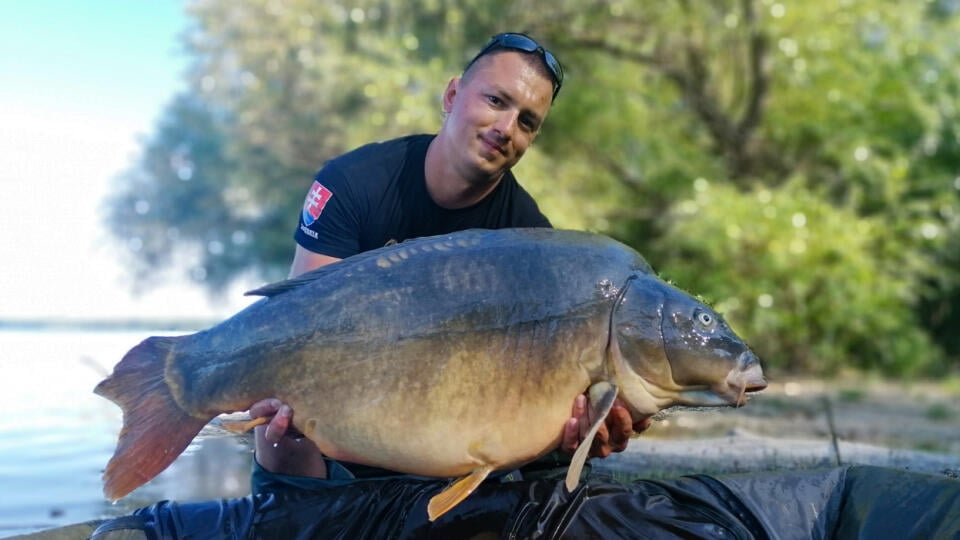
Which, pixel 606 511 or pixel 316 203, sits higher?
pixel 316 203

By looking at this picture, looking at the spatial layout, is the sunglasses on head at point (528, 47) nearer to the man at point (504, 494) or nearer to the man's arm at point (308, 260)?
the man at point (504, 494)

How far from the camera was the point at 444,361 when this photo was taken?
1.71 m

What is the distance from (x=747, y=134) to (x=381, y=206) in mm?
7318

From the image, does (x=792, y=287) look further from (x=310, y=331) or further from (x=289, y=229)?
(x=289, y=229)

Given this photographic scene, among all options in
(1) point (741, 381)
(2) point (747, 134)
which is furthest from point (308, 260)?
(2) point (747, 134)

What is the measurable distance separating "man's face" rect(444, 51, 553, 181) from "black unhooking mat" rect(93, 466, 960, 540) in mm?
803

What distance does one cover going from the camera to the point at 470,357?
1716 millimetres

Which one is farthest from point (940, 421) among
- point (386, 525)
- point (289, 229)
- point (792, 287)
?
point (289, 229)

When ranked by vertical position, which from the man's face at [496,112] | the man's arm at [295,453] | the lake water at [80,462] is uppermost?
the man's face at [496,112]

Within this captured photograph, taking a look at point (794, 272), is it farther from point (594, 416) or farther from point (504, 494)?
point (594, 416)

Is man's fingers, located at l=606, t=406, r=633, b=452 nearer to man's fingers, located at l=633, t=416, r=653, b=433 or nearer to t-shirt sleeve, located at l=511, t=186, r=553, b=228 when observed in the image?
man's fingers, located at l=633, t=416, r=653, b=433

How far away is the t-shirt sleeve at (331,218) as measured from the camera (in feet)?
7.39

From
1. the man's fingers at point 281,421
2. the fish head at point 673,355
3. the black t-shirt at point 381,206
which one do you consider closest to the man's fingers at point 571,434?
the fish head at point 673,355

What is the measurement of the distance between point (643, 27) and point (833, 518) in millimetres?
7343
